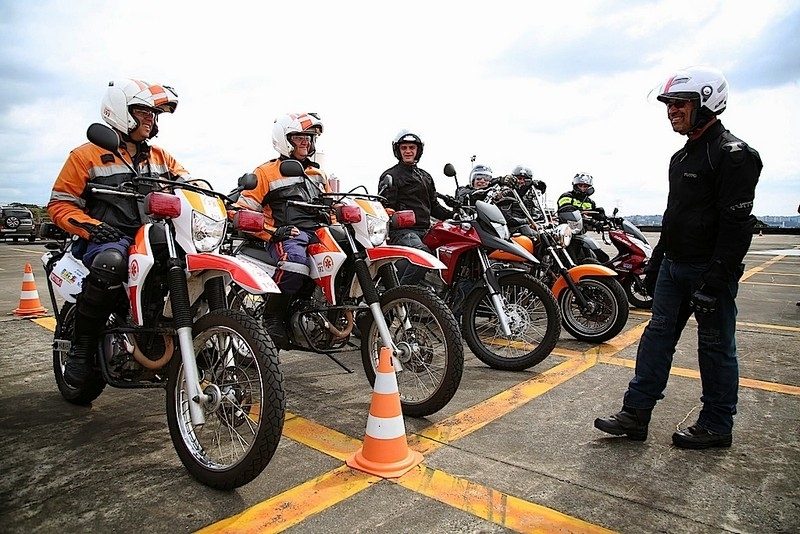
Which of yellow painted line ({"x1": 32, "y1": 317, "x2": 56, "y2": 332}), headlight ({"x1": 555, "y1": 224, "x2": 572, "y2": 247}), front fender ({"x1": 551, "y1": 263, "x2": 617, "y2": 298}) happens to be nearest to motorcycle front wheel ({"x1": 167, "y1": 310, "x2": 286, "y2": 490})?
front fender ({"x1": 551, "y1": 263, "x2": 617, "y2": 298})

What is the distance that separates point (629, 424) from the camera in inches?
133

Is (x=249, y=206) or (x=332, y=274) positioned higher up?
(x=249, y=206)

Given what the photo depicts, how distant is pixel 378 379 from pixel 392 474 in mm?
475

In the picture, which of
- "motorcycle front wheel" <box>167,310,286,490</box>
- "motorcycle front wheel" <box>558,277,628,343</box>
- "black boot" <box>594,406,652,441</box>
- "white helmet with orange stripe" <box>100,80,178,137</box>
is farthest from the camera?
"motorcycle front wheel" <box>558,277,628,343</box>

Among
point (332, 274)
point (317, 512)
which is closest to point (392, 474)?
point (317, 512)

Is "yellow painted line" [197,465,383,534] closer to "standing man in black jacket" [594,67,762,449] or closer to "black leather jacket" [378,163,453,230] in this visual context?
"standing man in black jacket" [594,67,762,449]

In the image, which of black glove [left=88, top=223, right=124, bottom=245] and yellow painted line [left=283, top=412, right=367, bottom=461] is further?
black glove [left=88, top=223, right=124, bottom=245]

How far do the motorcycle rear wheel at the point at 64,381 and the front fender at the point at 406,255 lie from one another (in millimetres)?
1921

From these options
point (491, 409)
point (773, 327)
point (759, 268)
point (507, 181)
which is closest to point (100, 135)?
point (491, 409)

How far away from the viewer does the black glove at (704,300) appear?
10.3 ft

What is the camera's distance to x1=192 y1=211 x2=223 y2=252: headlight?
309cm

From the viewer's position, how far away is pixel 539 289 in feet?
15.6

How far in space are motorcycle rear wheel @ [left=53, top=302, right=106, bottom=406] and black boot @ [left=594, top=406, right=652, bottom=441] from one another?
3.13m

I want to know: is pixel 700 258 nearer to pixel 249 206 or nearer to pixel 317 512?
pixel 317 512
